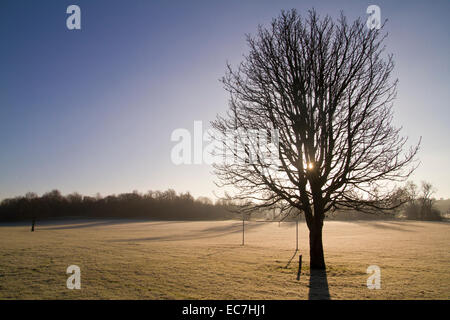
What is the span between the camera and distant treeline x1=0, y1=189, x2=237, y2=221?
9228 centimetres

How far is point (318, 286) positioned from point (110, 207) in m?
102

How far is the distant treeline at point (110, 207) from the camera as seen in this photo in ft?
303

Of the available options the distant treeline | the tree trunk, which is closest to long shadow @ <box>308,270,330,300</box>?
the tree trunk

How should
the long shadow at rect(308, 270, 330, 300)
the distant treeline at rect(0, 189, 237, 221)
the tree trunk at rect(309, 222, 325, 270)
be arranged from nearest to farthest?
1. the long shadow at rect(308, 270, 330, 300)
2. the tree trunk at rect(309, 222, 325, 270)
3. the distant treeline at rect(0, 189, 237, 221)

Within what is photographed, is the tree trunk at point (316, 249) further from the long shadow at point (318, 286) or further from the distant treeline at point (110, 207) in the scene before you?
the distant treeline at point (110, 207)

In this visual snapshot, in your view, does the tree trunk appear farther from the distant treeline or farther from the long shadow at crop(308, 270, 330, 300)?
the distant treeline

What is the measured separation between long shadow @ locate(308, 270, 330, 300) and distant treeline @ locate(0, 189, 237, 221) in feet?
244

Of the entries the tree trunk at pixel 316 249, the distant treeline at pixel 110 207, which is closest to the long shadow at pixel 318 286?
the tree trunk at pixel 316 249

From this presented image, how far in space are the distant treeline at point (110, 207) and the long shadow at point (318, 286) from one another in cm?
7451

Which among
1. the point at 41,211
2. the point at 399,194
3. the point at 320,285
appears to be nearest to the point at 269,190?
the point at 320,285
